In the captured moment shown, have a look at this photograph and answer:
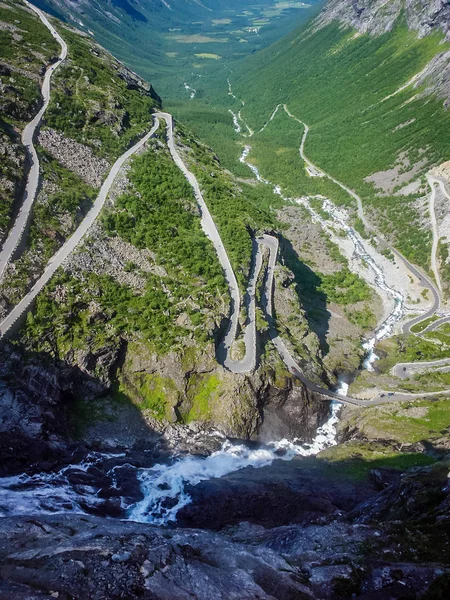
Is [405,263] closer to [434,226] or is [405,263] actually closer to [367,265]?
[367,265]

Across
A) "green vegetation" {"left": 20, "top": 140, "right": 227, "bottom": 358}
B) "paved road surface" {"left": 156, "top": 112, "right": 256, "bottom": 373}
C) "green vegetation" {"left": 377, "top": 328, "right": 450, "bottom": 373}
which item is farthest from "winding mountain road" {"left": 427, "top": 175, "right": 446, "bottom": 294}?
"green vegetation" {"left": 20, "top": 140, "right": 227, "bottom": 358}

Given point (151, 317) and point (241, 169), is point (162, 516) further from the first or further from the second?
point (241, 169)

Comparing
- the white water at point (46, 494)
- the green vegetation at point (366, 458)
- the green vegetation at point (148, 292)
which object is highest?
the green vegetation at point (148, 292)

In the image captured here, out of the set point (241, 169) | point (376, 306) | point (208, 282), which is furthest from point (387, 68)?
point (208, 282)

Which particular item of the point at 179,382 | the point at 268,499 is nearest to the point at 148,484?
the point at 268,499

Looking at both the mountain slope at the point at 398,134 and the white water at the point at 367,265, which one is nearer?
the white water at the point at 367,265

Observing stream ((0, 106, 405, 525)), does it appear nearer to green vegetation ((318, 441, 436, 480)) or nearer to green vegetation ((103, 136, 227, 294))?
green vegetation ((318, 441, 436, 480))

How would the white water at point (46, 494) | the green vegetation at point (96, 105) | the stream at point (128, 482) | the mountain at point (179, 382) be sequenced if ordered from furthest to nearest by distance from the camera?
the green vegetation at point (96, 105) → the stream at point (128, 482) → the white water at point (46, 494) → the mountain at point (179, 382)

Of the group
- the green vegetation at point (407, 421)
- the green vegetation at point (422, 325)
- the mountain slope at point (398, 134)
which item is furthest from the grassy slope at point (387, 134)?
the green vegetation at point (407, 421)

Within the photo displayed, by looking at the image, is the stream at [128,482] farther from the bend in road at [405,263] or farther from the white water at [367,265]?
the bend in road at [405,263]
